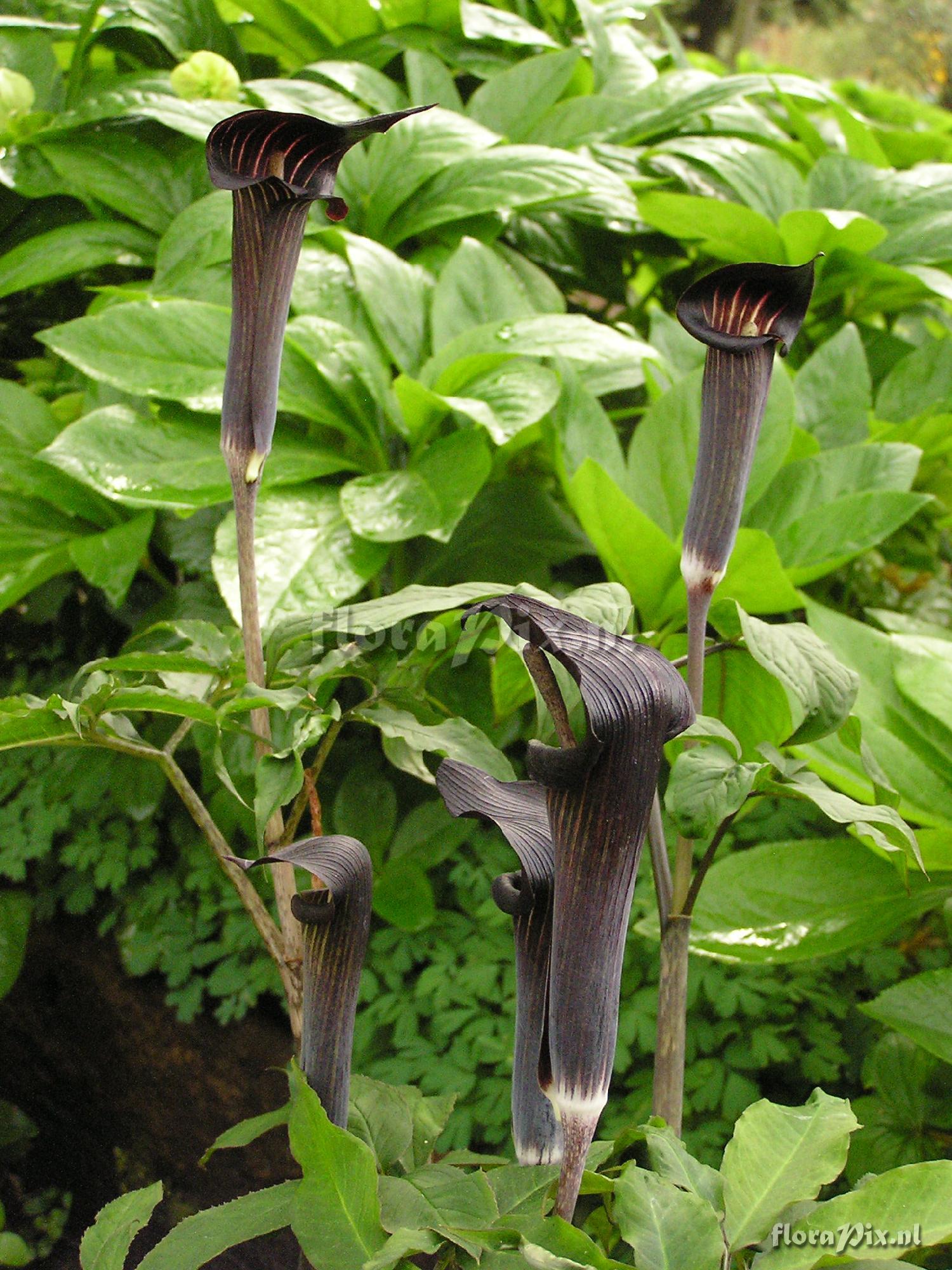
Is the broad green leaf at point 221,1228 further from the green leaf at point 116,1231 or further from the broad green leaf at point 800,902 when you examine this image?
the broad green leaf at point 800,902

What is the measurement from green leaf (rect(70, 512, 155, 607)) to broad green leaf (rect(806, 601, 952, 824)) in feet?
2.24

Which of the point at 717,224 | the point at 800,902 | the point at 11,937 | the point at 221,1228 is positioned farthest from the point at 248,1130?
the point at 717,224

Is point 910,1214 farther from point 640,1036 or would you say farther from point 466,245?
point 466,245

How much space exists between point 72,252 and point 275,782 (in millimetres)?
968

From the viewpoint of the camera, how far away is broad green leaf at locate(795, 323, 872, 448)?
48.4 inches

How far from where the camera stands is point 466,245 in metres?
1.18

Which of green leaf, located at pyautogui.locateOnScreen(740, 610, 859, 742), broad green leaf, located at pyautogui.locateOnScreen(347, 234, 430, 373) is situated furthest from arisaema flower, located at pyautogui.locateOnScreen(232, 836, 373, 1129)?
broad green leaf, located at pyautogui.locateOnScreen(347, 234, 430, 373)

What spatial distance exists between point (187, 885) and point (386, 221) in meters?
0.85

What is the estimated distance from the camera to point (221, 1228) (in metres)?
0.55

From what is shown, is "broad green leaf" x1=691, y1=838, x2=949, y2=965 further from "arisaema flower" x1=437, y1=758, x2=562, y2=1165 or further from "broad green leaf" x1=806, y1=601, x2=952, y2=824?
"arisaema flower" x1=437, y1=758, x2=562, y2=1165

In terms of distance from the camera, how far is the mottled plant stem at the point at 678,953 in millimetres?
629

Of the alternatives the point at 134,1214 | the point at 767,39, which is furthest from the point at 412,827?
the point at 767,39

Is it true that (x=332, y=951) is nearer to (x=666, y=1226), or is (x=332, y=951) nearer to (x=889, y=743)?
(x=666, y=1226)

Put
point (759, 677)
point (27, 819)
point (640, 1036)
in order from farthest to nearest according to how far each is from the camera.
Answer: point (27, 819), point (640, 1036), point (759, 677)
